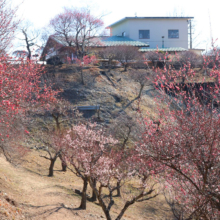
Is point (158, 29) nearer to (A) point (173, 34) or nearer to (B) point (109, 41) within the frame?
(A) point (173, 34)

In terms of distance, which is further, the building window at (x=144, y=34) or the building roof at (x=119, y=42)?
the building window at (x=144, y=34)

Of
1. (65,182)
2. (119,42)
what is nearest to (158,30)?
(119,42)

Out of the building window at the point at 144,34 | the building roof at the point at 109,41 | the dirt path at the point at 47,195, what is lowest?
the dirt path at the point at 47,195

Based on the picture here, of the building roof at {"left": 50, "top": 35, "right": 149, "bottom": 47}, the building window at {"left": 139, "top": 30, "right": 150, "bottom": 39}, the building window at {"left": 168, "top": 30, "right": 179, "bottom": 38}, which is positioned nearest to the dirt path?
the building roof at {"left": 50, "top": 35, "right": 149, "bottom": 47}

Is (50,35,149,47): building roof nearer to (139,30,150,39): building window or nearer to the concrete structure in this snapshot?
the concrete structure

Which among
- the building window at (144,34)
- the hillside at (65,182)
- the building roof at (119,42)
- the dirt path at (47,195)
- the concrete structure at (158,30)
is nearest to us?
the hillside at (65,182)

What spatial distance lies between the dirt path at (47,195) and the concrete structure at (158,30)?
102 feet

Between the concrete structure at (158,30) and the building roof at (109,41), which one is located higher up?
the concrete structure at (158,30)

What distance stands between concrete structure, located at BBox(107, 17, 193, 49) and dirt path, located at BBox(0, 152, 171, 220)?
102 ft

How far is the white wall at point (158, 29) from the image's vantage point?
1818 inches

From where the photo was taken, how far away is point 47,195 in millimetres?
14391

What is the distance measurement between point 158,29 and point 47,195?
3776 centimetres

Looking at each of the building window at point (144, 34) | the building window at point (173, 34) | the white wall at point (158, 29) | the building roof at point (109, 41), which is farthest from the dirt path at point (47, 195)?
the building window at point (173, 34)

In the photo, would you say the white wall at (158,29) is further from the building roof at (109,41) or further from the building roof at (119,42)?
the building roof at (119,42)
